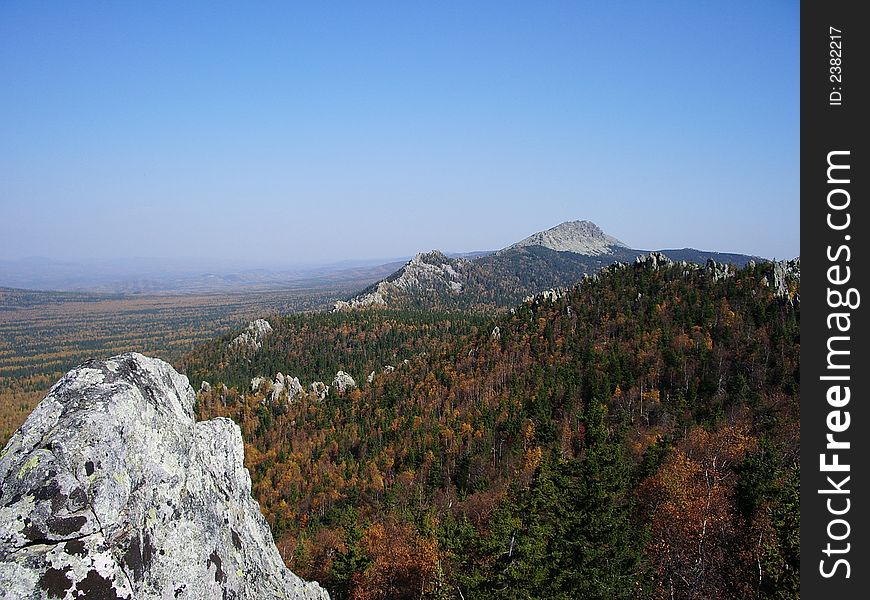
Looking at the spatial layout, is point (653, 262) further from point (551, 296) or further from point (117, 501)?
point (117, 501)

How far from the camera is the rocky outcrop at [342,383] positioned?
12594 cm

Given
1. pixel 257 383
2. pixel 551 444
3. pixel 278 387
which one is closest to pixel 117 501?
pixel 551 444

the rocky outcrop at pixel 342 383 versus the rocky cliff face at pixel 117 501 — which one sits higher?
the rocky cliff face at pixel 117 501

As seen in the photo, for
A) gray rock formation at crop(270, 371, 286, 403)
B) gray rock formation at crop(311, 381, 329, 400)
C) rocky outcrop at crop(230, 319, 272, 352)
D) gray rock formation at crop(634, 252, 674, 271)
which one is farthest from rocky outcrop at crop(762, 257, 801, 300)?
rocky outcrop at crop(230, 319, 272, 352)

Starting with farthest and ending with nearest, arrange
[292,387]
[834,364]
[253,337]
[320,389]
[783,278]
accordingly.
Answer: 1. [253,337]
2. [320,389]
3. [292,387]
4. [783,278]
5. [834,364]

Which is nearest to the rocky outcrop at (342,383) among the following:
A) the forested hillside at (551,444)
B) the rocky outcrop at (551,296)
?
the forested hillside at (551,444)

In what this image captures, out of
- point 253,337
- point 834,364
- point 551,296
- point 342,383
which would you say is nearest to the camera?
point 834,364

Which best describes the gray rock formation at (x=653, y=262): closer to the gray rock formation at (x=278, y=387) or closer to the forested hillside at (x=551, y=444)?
the forested hillside at (x=551, y=444)

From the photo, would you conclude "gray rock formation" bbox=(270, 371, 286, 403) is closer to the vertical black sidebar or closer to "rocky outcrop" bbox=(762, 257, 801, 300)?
"rocky outcrop" bbox=(762, 257, 801, 300)

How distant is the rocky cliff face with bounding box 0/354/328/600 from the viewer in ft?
41.8

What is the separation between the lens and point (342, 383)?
5017 inches

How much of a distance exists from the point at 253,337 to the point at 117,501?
16370cm

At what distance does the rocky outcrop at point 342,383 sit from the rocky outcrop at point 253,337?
48.2 m

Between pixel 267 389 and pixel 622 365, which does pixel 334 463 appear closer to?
pixel 267 389
